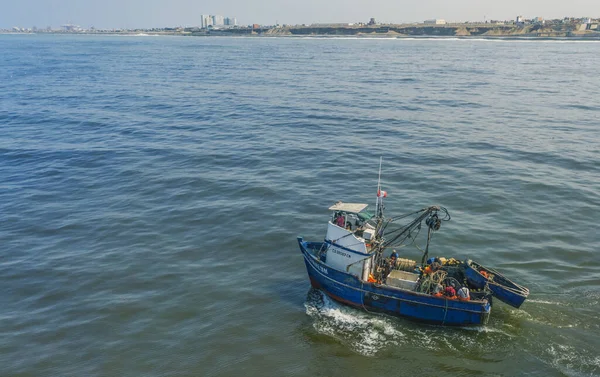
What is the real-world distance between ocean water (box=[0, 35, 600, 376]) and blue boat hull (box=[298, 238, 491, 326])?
66 centimetres

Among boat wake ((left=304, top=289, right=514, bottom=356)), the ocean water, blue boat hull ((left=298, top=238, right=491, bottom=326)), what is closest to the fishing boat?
blue boat hull ((left=298, top=238, right=491, bottom=326))

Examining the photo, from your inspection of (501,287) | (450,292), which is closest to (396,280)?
(450,292)

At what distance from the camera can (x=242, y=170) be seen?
141 feet

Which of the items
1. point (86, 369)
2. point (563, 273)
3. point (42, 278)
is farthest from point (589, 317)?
point (42, 278)

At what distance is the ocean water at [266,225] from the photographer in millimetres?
21078

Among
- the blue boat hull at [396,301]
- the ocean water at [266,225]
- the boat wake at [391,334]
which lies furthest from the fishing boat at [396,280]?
the ocean water at [266,225]

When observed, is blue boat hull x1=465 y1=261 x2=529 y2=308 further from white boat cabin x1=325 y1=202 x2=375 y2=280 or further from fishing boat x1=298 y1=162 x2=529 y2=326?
white boat cabin x1=325 y1=202 x2=375 y2=280

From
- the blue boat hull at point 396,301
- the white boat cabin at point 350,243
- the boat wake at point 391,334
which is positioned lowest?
the boat wake at point 391,334

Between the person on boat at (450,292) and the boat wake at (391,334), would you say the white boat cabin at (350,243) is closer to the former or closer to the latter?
the boat wake at (391,334)

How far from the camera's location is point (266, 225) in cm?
3262

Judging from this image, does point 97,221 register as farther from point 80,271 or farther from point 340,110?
point 340,110

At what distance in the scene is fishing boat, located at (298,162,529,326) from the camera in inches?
861

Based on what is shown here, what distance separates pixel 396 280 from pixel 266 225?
11602mm

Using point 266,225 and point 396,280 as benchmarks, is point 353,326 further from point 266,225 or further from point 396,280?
point 266,225
